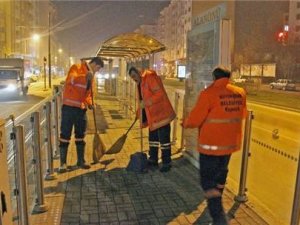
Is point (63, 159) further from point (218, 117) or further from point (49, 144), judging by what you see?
point (218, 117)

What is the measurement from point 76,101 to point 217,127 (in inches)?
127

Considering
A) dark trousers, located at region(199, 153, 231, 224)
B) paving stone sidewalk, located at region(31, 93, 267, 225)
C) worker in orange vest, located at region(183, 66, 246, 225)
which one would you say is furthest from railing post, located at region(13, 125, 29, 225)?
dark trousers, located at region(199, 153, 231, 224)

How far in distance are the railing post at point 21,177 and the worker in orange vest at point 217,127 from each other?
5.54 ft

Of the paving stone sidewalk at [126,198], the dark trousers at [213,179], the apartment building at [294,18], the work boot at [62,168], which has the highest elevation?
the apartment building at [294,18]

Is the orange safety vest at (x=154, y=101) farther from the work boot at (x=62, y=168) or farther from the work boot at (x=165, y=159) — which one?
the work boot at (x=62, y=168)

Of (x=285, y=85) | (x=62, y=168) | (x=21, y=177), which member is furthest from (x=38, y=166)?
(x=285, y=85)

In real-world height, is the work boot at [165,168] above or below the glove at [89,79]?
below

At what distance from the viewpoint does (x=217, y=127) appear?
4.16m

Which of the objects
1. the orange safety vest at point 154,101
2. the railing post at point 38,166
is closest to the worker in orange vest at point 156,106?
the orange safety vest at point 154,101

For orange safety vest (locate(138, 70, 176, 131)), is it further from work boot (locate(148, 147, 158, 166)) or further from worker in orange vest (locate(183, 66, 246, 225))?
worker in orange vest (locate(183, 66, 246, 225))

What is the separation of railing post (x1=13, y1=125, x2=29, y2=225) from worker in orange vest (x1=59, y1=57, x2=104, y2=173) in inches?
104

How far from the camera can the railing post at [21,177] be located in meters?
3.81

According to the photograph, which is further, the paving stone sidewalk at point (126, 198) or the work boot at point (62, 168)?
the work boot at point (62, 168)

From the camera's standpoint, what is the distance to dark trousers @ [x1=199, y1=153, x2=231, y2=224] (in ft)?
14.0
